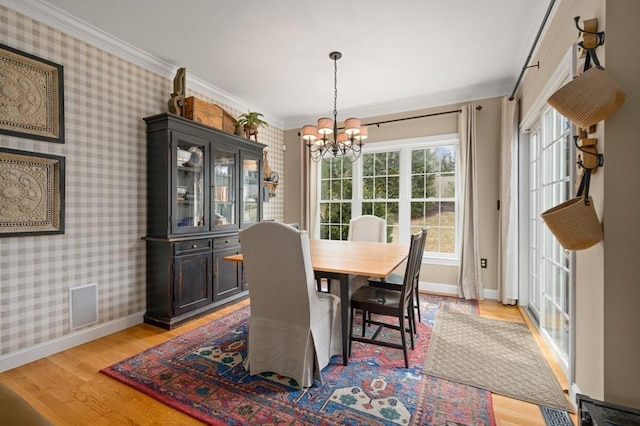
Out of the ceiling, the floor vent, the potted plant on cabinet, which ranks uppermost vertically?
the ceiling

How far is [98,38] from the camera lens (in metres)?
2.48

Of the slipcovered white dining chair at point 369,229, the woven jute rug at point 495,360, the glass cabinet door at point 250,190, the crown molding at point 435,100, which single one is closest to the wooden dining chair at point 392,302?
the woven jute rug at point 495,360

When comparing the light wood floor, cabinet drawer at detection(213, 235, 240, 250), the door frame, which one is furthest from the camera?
cabinet drawer at detection(213, 235, 240, 250)

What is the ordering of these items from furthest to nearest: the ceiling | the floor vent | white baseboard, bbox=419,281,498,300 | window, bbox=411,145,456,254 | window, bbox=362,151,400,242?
window, bbox=362,151,400,242 < window, bbox=411,145,456,254 < white baseboard, bbox=419,281,498,300 < the floor vent < the ceiling

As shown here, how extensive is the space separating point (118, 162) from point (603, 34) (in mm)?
3438

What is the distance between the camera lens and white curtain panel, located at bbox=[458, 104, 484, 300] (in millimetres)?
3562

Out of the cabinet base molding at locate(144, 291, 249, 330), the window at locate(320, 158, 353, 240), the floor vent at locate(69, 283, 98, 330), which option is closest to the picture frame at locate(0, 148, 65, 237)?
the floor vent at locate(69, 283, 98, 330)

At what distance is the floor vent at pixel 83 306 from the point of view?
7.77ft

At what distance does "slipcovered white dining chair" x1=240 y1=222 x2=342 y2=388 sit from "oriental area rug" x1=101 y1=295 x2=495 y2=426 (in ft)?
0.40

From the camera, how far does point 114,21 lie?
234 centimetres

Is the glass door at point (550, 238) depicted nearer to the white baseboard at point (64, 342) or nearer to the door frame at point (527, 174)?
the door frame at point (527, 174)

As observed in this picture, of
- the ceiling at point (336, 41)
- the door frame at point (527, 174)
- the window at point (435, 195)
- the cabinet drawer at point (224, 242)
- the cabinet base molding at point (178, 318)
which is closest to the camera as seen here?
the door frame at point (527, 174)

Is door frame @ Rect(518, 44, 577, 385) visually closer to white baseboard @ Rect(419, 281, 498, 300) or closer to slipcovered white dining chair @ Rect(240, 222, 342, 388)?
white baseboard @ Rect(419, 281, 498, 300)

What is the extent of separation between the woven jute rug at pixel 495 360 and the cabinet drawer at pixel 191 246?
2326mm
